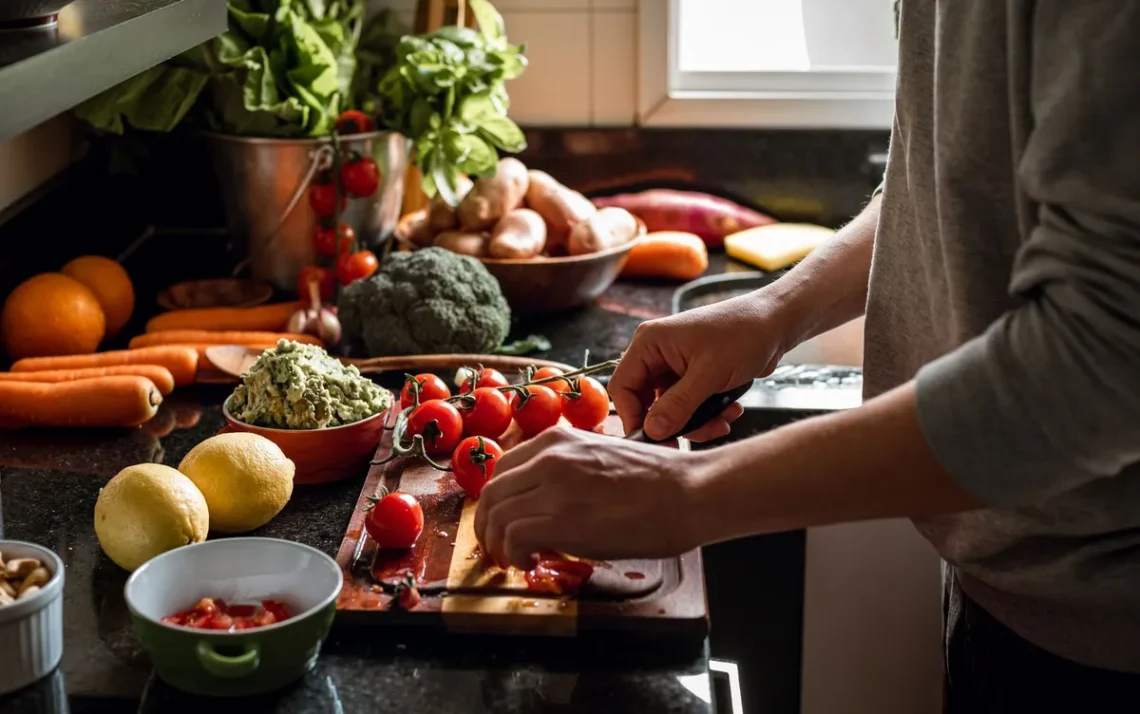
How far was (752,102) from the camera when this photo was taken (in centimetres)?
220

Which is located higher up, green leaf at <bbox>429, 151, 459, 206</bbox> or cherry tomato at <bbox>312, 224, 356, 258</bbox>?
green leaf at <bbox>429, 151, 459, 206</bbox>

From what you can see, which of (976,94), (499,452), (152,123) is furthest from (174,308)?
(976,94)

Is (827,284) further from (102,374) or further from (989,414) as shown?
(102,374)

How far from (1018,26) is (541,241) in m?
1.15

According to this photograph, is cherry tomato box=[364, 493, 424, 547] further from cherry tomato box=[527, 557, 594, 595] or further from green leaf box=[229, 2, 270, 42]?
green leaf box=[229, 2, 270, 42]

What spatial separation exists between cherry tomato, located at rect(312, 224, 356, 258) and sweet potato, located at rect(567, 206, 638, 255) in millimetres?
329

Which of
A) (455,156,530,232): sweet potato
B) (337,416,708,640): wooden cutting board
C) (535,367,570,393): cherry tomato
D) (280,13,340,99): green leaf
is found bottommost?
(337,416,708,640): wooden cutting board

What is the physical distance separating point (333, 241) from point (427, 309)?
0.27m

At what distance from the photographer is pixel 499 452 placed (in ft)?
4.16

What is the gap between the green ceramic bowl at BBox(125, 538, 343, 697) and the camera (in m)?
0.93

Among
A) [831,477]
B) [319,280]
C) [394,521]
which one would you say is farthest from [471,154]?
[831,477]

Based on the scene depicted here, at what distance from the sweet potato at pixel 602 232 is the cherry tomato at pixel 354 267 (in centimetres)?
31

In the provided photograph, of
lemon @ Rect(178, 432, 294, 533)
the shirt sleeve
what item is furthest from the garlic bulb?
the shirt sleeve

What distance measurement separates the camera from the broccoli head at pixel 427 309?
1664 mm
